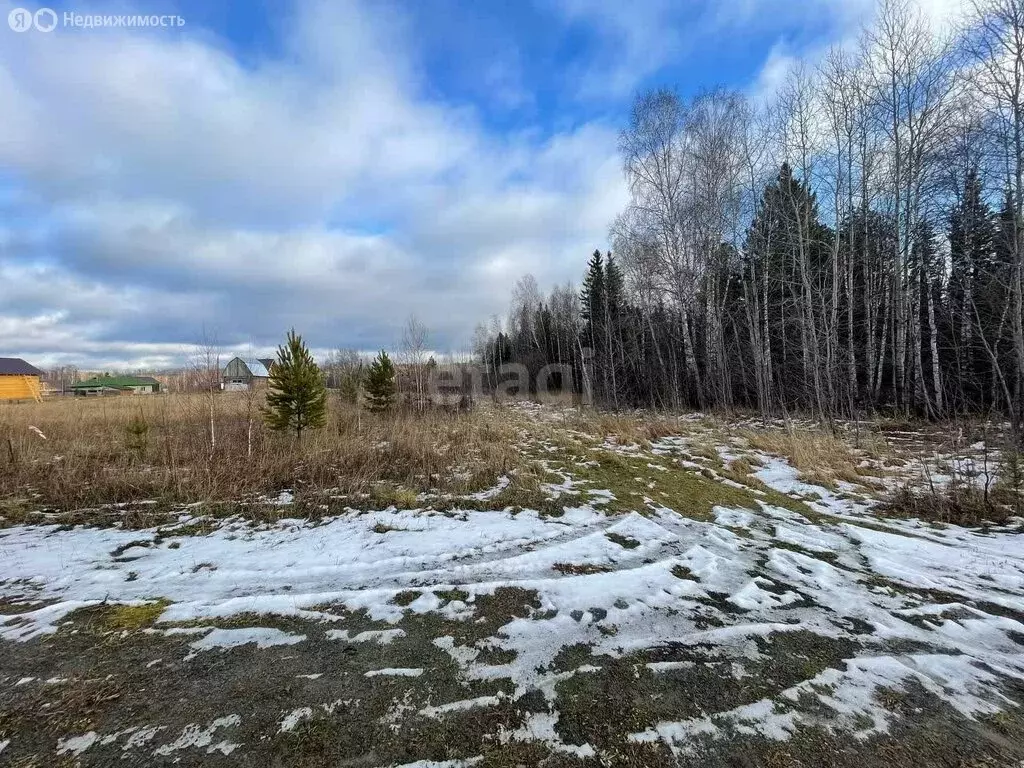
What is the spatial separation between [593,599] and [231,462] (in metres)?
6.53

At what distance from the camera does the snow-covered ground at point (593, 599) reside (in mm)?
2014

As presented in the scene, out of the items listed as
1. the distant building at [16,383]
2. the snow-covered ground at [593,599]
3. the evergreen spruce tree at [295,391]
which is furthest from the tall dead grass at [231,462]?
the distant building at [16,383]

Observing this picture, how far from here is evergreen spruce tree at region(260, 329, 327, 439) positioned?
30.8 feet

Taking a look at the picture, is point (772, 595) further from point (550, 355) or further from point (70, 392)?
point (70, 392)

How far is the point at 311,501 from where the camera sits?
5445 mm

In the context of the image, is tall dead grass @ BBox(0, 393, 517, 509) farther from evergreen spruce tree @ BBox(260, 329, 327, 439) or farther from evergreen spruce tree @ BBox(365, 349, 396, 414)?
evergreen spruce tree @ BBox(365, 349, 396, 414)

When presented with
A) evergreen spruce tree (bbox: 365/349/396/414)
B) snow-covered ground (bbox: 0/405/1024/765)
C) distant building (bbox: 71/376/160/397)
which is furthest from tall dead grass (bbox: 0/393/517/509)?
distant building (bbox: 71/376/160/397)

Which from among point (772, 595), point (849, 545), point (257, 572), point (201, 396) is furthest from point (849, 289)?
point (201, 396)

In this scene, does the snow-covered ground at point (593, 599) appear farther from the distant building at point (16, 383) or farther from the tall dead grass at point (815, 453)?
the distant building at point (16, 383)

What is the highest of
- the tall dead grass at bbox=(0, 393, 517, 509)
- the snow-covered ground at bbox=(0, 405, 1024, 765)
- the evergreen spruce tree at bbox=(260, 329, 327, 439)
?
the evergreen spruce tree at bbox=(260, 329, 327, 439)

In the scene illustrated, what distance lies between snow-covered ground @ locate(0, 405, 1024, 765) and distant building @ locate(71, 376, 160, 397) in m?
52.4

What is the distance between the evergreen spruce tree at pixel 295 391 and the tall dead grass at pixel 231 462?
0.41 meters

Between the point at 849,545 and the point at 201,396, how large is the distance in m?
17.2

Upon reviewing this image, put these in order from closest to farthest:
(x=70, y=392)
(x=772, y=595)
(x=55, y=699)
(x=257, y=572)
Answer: (x=55, y=699) < (x=772, y=595) < (x=257, y=572) < (x=70, y=392)
